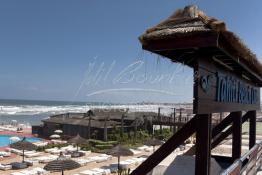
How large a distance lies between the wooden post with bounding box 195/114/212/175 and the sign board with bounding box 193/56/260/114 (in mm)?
184

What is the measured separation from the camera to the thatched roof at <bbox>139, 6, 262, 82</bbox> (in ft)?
14.4

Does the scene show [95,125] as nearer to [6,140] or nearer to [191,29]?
[6,140]

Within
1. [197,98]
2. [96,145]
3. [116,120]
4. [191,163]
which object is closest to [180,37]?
[197,98]

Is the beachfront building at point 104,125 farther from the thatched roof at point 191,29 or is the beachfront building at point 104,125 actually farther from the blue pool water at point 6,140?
the thatched roof at point 191,29

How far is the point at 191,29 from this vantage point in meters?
4.50

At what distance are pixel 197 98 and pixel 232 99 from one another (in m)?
2.35

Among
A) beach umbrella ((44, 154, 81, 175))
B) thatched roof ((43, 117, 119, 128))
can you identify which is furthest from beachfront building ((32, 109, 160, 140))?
beach umbrella ((44, 154, 81, 175))

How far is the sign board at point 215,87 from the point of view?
460cm

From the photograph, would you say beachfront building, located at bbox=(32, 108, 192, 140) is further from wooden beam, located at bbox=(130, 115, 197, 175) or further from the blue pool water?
wooden beam, located at bbox=(130, 115, 197, 175)

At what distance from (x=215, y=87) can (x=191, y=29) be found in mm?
1237

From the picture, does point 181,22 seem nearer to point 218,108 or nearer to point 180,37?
point 180,37

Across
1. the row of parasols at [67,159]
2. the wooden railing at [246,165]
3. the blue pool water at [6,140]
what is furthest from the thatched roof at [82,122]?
the wooden railing at [246,165]

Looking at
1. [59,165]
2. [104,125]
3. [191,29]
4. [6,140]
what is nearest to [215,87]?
[191,29]

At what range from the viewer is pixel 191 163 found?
775cm
